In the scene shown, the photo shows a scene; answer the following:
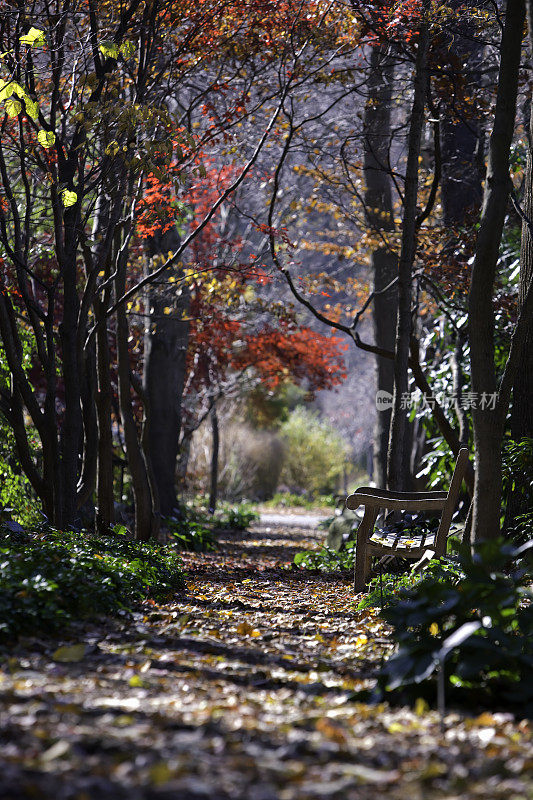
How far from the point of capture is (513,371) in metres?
4.44

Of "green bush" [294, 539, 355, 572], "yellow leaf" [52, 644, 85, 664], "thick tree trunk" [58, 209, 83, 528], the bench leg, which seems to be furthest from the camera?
"green bush" [294, 539, 355, 572]

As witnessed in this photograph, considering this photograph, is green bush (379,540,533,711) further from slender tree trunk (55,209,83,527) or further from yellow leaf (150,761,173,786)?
slender tree trunk (55,209,83,527)

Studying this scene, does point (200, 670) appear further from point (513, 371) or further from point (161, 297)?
point (161, 297)

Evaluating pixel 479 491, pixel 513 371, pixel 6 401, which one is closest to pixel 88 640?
pixel 479 491

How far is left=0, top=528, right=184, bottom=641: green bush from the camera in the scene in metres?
3.50

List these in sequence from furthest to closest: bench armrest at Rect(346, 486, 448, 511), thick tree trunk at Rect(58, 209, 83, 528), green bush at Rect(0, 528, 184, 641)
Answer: thick tree trunk at Rect(58, 209, 83, 528) → bench armrest at Rect(346, 486, 448, 511) → green bush at Rect(0, 528, 184, 641)

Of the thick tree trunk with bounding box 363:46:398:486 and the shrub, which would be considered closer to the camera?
the thick tree trunk with bounding box 363:46:398:486

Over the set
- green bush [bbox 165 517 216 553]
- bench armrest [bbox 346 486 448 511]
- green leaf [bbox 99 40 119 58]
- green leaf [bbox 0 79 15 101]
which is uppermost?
green leaf [bbox 99 40 119 58]

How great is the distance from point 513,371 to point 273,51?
4.49 meters

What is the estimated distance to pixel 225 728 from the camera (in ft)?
8.01

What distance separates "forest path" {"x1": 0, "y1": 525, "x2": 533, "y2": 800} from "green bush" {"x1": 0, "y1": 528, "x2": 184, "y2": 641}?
0.14 metres

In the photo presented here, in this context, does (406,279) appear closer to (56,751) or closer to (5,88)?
(5,88)

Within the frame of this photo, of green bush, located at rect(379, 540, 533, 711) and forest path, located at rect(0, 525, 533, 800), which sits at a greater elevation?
green bush, located at rect(379, 540, 533, 711)

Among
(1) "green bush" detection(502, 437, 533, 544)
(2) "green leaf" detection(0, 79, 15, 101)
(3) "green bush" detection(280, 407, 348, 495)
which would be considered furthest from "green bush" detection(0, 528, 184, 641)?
(3) "green bush" detection(280, 407, 348, 495)
